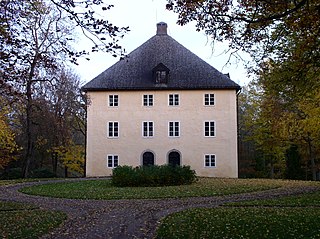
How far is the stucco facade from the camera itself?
3878 centimetres

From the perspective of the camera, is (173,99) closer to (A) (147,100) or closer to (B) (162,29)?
(A) (147,100)

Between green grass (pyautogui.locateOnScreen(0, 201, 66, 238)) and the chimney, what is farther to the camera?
the chimney

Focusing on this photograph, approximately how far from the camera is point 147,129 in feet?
129

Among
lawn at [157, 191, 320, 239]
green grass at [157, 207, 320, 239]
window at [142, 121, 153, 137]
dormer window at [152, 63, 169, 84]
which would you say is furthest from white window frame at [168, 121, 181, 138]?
green grass at [157, 207, 320, 239]

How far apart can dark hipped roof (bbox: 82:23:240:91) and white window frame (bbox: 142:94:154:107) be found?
773mm

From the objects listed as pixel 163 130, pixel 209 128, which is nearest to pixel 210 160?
pixel 209 128

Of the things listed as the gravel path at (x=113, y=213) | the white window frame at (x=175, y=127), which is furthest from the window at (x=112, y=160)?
the gravel path at (x=113, y=213)

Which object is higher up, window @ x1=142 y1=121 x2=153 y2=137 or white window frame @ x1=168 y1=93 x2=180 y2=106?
white window frame @ x1=168 y1=93 x2=180 y2=106

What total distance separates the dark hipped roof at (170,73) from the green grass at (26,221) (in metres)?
24.2

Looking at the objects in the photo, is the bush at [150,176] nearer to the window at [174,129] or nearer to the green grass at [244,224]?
the window at [174,129]

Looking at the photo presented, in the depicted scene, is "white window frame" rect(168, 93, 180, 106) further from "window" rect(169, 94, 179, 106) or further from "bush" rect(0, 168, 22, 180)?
"bush" rect(0, 168, 22, 180)

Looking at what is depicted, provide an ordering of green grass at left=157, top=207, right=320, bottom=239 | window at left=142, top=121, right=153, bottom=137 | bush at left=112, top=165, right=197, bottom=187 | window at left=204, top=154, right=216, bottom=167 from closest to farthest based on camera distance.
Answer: green grass at left=157, top=207, right=320, bottom=239 < bush at left=112, top=165, right=197, bottom=187 < window at left=204, top=154, right=216, bottom=167 < window at left=142, top=121, right=153, bottom=137

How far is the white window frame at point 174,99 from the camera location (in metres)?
39.4

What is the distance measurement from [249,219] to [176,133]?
89.6 feet
